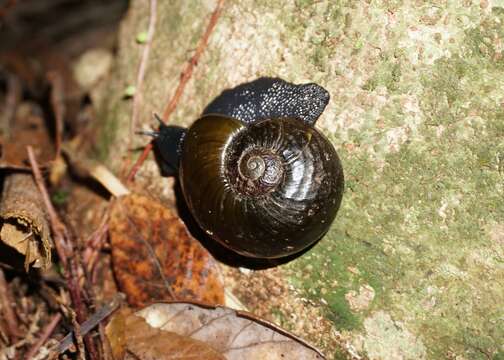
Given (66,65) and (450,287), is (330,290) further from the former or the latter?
(66,65)

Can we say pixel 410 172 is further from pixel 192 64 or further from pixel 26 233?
pixel 26 233

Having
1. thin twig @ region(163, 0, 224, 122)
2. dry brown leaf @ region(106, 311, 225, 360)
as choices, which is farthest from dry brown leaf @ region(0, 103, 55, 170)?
dry brown leaf @ region(106, 311, 225, 360)

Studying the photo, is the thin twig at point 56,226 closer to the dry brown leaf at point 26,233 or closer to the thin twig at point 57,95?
the dry brown leaf at point 26,233

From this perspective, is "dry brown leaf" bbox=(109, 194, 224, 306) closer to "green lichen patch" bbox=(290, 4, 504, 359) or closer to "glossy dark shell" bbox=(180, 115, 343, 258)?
"glossy dark shell" bbox=(180, 115, 343, 258)

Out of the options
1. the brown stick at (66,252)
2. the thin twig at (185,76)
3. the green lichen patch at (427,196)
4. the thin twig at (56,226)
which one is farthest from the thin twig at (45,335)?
the green lichen patch at (427,196)

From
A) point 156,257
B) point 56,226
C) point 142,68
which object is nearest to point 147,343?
point 156,257

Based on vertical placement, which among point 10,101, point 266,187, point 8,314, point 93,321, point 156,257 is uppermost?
point 266,187
